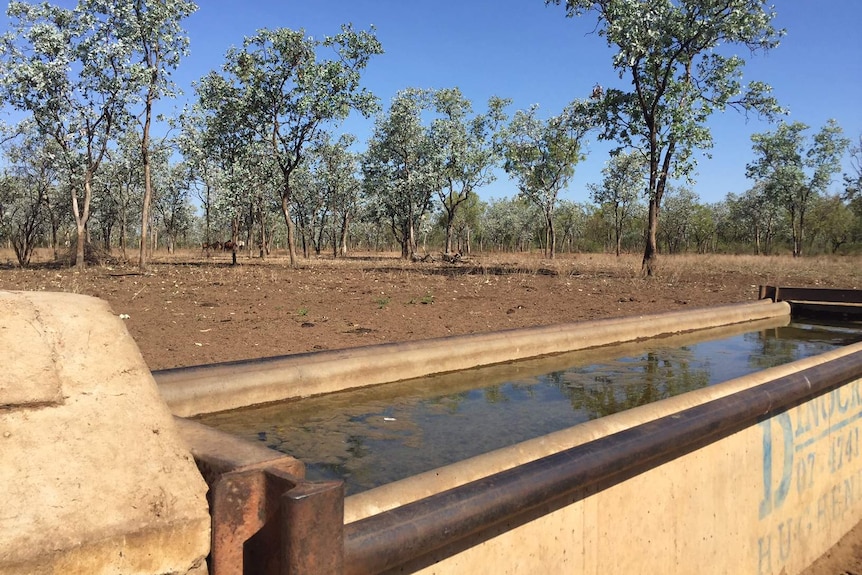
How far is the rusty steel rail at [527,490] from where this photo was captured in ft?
5.13

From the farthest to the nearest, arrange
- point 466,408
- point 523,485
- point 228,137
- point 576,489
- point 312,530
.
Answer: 1. point 228,137
2. point 466,408
3. point 576,489
4. point 523,485
5. point 312,530

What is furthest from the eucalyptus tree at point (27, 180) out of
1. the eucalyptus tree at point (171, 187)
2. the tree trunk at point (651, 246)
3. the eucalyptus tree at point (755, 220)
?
the eucalyptus tree at point (755, 220)

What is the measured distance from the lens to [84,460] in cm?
138

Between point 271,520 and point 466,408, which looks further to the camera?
point 466,408

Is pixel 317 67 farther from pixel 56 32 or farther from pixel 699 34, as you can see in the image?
pixel 699 34

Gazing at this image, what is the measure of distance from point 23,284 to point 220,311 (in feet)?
23.1

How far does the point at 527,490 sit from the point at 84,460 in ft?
4.38

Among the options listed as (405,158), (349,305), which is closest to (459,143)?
(405,158)

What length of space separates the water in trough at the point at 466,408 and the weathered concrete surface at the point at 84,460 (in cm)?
165

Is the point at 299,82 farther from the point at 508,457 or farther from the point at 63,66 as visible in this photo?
the point at 508,457

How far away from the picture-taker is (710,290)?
47.9ft

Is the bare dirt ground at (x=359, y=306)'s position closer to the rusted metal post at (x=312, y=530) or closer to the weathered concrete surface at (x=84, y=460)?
the rusted metal post at (x=312, y=530)

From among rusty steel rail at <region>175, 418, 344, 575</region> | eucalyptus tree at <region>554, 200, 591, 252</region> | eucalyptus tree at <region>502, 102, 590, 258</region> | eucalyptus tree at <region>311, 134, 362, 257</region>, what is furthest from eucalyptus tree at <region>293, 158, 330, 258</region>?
rusty steel rail at <region>175, 418, 344, 575</region>

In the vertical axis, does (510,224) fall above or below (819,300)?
above
